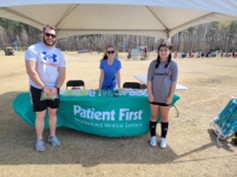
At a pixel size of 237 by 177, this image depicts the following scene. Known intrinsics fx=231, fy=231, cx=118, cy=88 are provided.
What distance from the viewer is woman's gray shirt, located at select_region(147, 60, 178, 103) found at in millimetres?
3461

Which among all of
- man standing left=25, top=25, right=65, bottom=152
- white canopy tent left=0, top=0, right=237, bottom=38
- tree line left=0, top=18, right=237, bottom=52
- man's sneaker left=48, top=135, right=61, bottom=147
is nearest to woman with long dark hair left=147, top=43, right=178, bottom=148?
man standing left=25, top=25, right=65, bottom=152

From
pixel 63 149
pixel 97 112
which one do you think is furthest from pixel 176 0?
pixel 63 149

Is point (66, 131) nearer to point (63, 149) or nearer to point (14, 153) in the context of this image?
point (63, 149)

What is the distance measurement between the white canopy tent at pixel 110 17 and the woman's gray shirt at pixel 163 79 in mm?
1842

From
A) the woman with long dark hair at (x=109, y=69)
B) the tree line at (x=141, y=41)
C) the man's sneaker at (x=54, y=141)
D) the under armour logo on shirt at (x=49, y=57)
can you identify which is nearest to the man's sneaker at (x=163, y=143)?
the woman with long dark hair at (x=109, y=69)

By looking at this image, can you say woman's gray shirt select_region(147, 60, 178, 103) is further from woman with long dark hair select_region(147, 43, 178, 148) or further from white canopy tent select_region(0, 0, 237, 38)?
white canopy tent select_region(0, 0, 237, 38)

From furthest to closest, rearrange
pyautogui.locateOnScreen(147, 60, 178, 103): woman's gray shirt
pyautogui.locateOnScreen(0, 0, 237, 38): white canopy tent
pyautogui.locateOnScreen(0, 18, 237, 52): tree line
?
pyautogui.locateOnScreen(0, 18, 237, 52): tree line → pyautogui.locateOnScreen(0, 0, 237, 38): white canopy tent → pyautogui.locateOnScreen(147, 60, 178, 103): woman's gray shirt

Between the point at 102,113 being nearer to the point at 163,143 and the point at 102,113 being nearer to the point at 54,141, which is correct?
the point at 54,141

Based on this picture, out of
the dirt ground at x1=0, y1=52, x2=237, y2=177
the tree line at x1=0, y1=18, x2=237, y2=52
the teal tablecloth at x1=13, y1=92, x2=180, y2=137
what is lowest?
the dirt ground at x1=0, y1=52, x2=237, y2=177

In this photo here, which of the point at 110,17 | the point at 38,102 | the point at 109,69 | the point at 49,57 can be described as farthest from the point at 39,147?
the point at 110,17

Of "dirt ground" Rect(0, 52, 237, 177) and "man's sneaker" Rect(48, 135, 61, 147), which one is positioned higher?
"man's sneaker" Rect(48, 135, 61, 147)

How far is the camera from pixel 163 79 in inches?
137

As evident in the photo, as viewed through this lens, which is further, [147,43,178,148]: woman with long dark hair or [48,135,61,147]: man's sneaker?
[48,135,61,147]: man's sneaker

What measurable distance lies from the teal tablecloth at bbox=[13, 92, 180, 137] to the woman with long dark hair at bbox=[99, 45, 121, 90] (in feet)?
2.17
